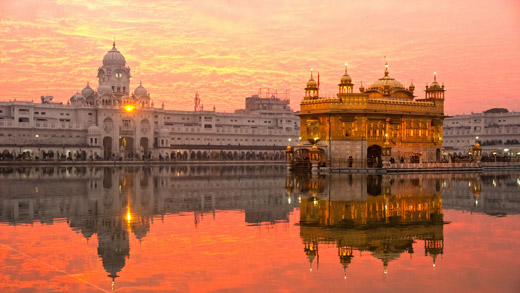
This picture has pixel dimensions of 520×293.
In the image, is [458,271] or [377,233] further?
[377,233]

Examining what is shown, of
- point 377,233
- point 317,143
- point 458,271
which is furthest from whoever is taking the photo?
point 317,143

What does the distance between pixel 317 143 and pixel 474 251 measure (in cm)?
4510

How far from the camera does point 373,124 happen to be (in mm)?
59125

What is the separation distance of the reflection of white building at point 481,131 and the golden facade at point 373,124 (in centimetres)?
8643

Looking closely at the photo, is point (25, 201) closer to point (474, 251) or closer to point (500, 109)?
point (474, 251)

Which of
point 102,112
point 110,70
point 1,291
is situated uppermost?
point 110,70

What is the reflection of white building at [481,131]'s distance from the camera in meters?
147

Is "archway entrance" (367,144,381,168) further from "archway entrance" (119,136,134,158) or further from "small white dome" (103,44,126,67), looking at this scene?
"small white dome" (103,44,126,67)

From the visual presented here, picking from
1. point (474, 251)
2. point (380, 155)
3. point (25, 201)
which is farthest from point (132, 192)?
point (380, 155)

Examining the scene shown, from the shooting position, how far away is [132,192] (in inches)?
1118

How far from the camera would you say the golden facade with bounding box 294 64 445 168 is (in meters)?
57.4

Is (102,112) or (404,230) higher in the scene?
(102,112)

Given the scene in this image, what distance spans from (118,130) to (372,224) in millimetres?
101161

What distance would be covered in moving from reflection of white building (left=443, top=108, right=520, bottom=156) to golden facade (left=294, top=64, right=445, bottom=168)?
8643 centimetres
